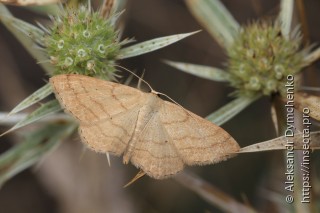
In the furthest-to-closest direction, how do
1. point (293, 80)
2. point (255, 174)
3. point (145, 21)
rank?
point (145, 21)
point (255, 174)
point (293, 80)

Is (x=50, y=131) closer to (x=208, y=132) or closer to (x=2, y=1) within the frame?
(x=2, y=1)

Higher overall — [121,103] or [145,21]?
[145,21]

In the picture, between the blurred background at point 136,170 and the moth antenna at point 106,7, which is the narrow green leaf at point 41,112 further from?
the blurred background at point 136,170

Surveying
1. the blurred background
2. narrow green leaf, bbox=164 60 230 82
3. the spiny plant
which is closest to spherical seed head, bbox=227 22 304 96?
the spiny plant

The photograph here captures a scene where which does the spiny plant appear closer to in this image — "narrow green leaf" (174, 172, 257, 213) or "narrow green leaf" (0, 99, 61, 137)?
"narrow green leaf" (174, 172, 257, 213)

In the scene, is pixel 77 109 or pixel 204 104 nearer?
pixel 77 109

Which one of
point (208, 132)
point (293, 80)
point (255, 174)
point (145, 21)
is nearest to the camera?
point (208, 132)

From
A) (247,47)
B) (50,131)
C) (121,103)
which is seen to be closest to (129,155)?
(121,103)

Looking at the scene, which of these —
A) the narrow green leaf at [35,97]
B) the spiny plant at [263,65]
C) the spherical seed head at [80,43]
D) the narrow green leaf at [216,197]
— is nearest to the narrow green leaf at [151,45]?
the spherical seed head at [80,43]
